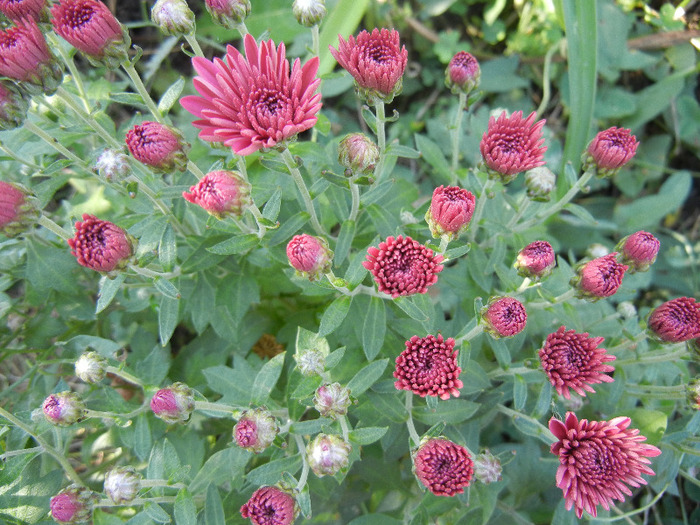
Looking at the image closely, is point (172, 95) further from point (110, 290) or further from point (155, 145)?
point (110, 290)

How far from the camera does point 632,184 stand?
15.8ft

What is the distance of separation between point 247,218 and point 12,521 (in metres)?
2.00

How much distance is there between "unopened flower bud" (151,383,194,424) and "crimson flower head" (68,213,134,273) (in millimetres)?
605

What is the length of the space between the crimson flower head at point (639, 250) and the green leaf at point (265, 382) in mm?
1830

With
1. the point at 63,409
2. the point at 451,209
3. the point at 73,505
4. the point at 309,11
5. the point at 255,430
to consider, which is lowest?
the point at 73,505

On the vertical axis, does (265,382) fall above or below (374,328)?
below

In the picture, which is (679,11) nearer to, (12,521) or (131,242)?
(131,242)

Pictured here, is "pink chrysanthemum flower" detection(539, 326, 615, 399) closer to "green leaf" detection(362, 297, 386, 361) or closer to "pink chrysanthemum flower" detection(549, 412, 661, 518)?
"pink chrysanthemum flower" detection(549, 412, 661, 518)

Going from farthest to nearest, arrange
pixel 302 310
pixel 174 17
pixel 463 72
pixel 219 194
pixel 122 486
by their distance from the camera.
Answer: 1. pixel 302 310
2. pixel 463 72
3. pixel 174 17
4. pixel 122 486
5. pixel 219 194

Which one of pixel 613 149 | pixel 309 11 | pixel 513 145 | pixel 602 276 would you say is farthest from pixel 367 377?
pixel 309 11

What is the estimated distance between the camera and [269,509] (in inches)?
87.0

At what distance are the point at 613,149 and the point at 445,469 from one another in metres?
1.75

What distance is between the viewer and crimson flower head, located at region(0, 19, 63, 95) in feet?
7.47

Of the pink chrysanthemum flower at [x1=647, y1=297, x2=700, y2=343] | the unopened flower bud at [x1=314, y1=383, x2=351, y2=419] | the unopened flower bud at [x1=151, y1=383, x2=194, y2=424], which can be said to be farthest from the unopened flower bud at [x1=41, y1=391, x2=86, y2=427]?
the pink chrysanthemum flower at [x1=647, y1=297, x2=700, y2=343]
